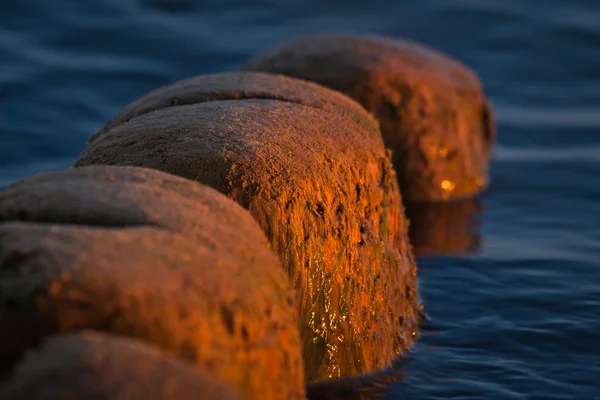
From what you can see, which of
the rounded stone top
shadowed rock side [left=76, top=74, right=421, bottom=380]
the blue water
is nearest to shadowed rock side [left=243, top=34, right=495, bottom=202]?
the blue water

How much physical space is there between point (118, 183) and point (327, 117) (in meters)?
1.56

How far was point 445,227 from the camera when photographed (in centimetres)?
658

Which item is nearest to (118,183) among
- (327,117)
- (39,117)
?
(327,117)

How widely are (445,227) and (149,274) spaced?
452 cm

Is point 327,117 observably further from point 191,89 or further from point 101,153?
point 101,153

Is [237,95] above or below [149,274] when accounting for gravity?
above

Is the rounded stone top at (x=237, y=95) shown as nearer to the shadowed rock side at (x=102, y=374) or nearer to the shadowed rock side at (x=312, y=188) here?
the shadowed rock side at (x=312, y=188)

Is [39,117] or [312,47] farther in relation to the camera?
[39,117]

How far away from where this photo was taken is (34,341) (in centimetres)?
214

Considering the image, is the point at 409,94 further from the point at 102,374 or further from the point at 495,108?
the point at 102,374

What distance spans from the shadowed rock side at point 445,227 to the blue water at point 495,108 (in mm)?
81

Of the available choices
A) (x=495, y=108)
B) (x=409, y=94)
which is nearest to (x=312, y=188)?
(x=409, y=94)

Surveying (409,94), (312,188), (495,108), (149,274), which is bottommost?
(149,274)

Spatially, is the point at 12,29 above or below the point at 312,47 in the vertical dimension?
above
